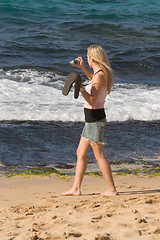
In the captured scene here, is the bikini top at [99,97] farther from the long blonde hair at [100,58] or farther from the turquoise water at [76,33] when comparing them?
the turquoise water at [76,33]

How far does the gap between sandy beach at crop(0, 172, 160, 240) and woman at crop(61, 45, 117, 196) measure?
0.98 ft

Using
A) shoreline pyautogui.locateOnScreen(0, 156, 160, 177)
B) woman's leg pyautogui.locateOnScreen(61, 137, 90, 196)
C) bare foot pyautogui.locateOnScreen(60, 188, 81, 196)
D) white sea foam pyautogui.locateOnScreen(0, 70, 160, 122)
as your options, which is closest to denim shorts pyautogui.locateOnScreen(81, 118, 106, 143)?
woman's leg pyautogui.locateOnScreen(61, 137, 90, 196)

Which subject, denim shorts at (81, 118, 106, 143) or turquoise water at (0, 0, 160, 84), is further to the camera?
turquoise water at (0, 0, 160, 84)

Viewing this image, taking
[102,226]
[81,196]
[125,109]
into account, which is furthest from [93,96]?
[125,109]

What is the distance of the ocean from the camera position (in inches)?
275

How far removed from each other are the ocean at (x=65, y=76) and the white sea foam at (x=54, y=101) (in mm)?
22

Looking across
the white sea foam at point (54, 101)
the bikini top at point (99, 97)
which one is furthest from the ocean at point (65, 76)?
the bikini top at point (99, 97)

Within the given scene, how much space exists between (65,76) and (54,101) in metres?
3.80

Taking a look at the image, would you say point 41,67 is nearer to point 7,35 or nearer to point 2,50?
point 2,50

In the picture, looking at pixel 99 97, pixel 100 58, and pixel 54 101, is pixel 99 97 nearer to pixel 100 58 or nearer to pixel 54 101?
pixel 100 58

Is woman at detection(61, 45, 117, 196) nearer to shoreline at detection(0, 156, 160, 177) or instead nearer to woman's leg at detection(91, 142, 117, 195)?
woman's leg at detection(91, 142, 117, 195)

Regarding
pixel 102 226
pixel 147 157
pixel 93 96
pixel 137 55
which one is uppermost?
pixel 93 96

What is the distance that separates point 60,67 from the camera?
14930 mm

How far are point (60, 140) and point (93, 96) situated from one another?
9.37ft
